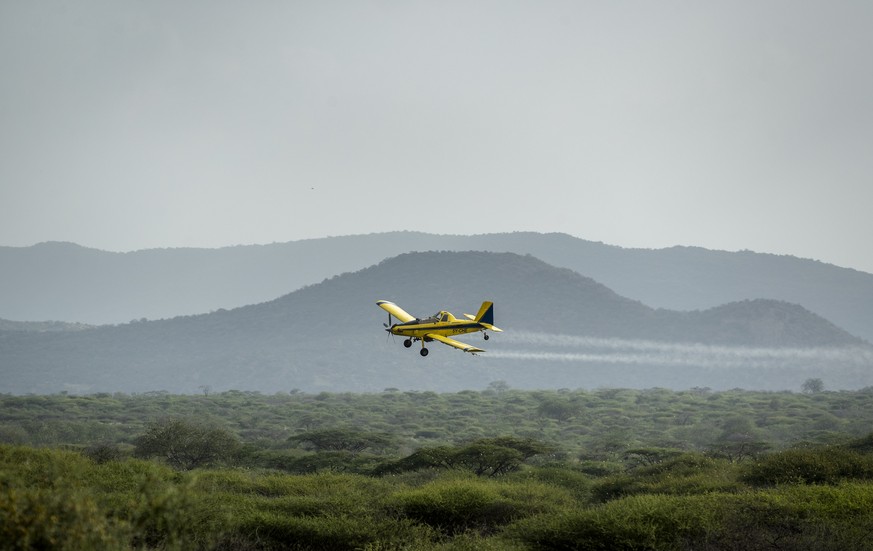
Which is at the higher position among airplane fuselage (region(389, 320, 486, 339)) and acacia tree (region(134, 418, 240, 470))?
airplane fuselage (region(389, 320, 486, 339))

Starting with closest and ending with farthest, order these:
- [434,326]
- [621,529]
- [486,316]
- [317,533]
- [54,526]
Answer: [54,526], [621,529], [317,533], [486,316], [434,326]

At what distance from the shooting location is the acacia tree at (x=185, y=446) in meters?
57.0

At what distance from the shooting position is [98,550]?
543 inches

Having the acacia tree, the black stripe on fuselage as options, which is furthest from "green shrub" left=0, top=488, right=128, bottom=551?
the acacia tree

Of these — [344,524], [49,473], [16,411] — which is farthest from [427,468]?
[16,411]

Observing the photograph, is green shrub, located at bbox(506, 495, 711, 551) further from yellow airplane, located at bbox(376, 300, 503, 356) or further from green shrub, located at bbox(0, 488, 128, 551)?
green shrub, located at bbox(0, 488, 128, 551)

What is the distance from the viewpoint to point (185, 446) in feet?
191

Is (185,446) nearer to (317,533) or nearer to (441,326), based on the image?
(441,326)

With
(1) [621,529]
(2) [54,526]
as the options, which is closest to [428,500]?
(1) [621,529]

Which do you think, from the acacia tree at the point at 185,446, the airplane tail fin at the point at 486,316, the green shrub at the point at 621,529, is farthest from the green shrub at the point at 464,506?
the acacia tree at the point at 185,446

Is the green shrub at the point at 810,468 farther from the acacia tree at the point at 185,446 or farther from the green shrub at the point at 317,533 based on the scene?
the acacia tree at the point at 185,446

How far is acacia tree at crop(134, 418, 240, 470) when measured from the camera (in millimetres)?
57000

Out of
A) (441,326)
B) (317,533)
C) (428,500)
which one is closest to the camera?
(317,533)

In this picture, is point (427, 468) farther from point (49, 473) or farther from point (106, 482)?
point (49, 473)
